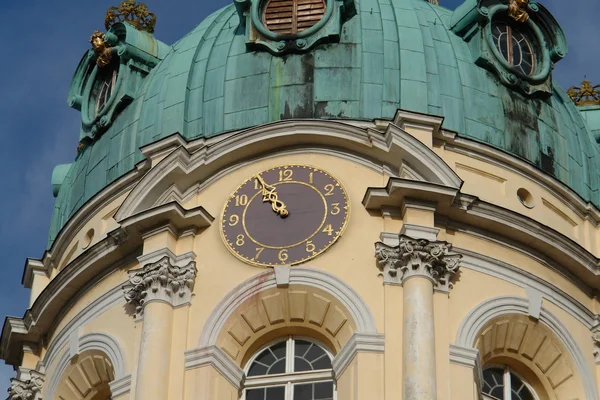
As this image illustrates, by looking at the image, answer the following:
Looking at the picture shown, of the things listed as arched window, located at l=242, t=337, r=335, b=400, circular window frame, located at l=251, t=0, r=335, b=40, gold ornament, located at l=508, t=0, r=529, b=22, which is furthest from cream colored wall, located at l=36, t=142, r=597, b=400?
gold ornament, located at l=508, t=0, r=529, b=22

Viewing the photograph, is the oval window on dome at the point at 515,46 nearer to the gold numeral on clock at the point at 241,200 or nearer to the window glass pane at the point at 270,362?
the gold numeral on clock at the point at 241,200

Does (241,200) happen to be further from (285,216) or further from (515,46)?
(515,46)

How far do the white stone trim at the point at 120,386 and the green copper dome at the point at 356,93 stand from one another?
13.5ft

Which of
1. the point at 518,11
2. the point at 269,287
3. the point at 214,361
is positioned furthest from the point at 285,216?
the point at 518,11

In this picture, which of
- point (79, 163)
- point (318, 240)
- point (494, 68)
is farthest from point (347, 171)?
point (79, 163)

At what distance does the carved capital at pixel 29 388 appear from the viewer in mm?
31953

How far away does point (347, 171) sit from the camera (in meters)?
30.5

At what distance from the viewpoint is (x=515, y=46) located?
109 feet

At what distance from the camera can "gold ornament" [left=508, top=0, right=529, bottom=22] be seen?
33031 millimetres

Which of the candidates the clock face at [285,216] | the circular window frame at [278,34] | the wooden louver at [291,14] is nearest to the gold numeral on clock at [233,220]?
→ the clock face at [285,216]

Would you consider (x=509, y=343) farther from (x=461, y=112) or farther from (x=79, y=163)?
(x=79, y=163)

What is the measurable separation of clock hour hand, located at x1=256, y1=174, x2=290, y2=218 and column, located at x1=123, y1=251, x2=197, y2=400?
5.08ft

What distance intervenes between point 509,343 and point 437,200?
2.58m

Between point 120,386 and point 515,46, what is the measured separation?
30.1ft
